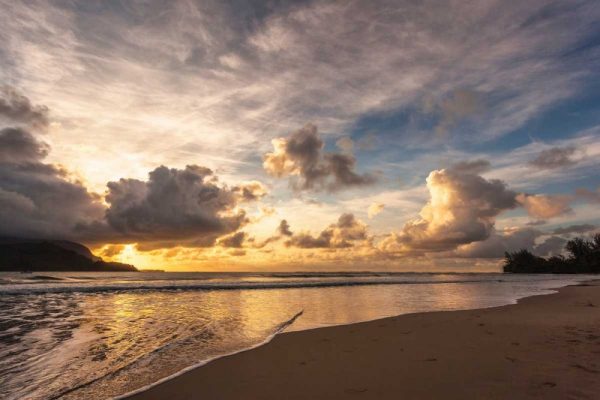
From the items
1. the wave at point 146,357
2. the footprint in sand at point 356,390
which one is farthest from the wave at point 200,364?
the footprint in sand at point 356,390

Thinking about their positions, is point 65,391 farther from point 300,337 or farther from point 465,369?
point 465,369

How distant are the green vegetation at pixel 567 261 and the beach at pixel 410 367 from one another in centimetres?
13635

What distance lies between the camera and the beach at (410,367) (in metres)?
5.64

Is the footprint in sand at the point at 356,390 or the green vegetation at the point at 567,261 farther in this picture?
the green vegetation at the point at 567,261

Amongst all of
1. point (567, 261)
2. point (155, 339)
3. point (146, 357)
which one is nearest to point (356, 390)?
point (146, 357)

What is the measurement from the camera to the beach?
5.64 metres

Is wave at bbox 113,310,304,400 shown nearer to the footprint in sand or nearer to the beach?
the beach

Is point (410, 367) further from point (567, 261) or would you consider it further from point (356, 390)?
point (567, 261)

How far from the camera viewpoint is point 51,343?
34.7 ft

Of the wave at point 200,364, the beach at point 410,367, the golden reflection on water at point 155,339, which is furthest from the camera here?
the golden reflection on water at point 155,339

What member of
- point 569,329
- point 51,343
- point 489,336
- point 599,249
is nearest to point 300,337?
point 489,336

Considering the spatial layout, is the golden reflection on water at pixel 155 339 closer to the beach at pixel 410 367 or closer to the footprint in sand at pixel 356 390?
the beach at pixel 410 367

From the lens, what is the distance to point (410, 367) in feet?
22.9

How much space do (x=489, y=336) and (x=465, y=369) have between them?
3994mm
